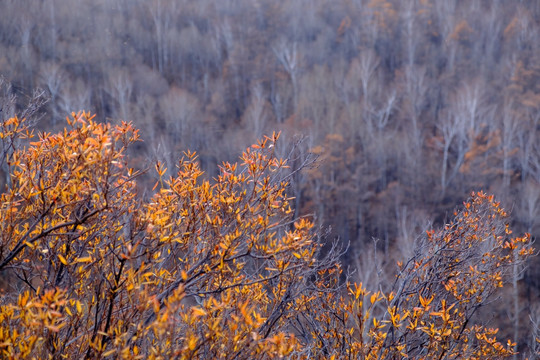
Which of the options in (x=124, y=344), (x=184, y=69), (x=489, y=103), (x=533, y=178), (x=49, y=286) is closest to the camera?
(x=124, y=344)

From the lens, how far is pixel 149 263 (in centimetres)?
236

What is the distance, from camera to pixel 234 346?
2.21 metres

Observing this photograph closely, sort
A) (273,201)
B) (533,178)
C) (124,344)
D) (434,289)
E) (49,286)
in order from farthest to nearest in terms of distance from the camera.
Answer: (533,178), (434,289), (273,201), (49,286), (124,344)

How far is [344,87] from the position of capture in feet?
76.2

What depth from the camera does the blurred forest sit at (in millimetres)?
16359

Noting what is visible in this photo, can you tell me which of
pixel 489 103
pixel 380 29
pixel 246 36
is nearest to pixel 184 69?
pixel 246 36

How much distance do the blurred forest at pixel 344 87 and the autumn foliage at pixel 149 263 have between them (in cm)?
922

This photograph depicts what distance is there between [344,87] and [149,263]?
2236 centimetres

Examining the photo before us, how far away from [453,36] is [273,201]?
28.9 m

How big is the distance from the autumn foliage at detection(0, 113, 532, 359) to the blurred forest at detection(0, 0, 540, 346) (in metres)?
9.22

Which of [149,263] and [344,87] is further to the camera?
[344,87]

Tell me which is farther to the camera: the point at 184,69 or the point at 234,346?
the point at 184,69

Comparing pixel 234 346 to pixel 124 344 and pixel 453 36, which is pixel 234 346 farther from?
pixel 453 36

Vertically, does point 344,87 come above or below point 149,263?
below
